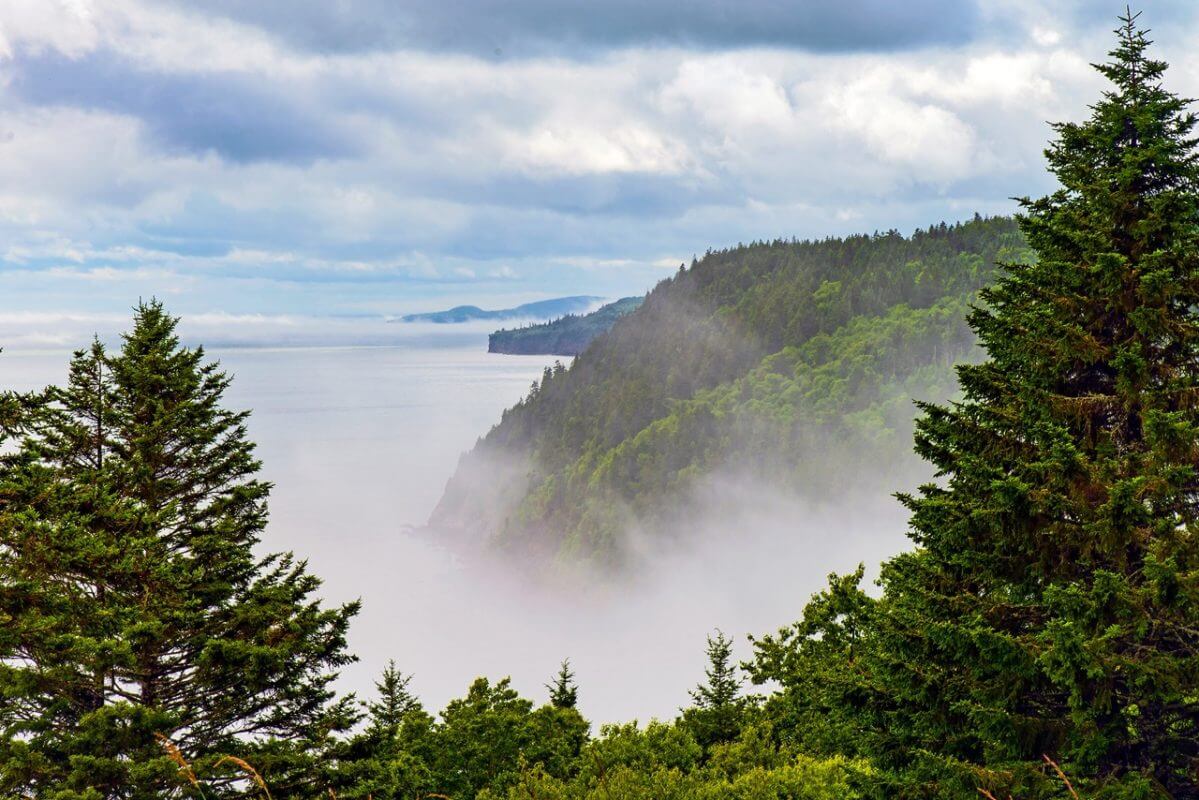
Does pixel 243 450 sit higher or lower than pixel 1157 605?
higher

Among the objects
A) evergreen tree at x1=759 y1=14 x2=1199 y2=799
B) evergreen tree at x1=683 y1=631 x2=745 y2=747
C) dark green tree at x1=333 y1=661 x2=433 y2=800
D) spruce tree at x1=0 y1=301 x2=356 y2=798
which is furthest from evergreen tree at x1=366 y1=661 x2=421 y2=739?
evergreen tree at x1=759 y1=14 x2=1199 y2=799

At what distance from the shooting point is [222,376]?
61.4 feet

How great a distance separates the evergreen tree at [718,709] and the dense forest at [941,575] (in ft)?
68.4

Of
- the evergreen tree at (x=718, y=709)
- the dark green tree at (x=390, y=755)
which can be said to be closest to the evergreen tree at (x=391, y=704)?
the dark green tree at (x=390, y=755)

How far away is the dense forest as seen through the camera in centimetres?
1058

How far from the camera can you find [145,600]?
52.1 feet

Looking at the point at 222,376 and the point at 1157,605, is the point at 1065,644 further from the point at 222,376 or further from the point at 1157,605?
the point at 222,376

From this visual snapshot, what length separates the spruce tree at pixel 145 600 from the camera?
47.3 feet

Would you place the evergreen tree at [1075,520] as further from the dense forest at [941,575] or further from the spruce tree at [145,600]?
the spruce tree at [145,600]

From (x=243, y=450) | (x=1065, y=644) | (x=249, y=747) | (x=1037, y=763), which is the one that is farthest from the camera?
(x=243, y=450)

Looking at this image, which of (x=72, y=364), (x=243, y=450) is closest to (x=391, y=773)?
(x=243, y=450)

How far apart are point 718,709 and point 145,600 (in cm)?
2951

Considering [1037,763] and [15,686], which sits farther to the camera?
[15,686]

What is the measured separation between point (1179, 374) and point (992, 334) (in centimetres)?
226
